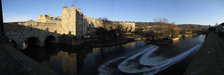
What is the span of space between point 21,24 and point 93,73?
1996 cm

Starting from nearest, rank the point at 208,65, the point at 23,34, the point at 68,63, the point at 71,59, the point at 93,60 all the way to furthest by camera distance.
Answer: the point at 208,65 < the point at 68,63 < the point at 93,60 < the point at 71,59 < the point at 23,34

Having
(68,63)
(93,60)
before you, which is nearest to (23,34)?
(68,63)

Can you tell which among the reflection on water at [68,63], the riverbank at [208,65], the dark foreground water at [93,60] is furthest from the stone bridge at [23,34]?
the riverbank at [208,65]

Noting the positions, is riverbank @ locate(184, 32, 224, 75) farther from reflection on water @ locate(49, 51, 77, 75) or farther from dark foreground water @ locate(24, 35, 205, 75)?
reflection on water @ locate(49, 51, 77, 75)

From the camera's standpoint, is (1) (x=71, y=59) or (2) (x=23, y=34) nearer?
(1) (x=71, y=59)

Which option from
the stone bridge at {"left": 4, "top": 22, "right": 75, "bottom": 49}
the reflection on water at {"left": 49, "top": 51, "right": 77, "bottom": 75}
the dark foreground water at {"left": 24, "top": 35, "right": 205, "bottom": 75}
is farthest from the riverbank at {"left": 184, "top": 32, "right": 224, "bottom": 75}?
the stone bridge at {"left": 4, "top": 22, "right": 75, "bottom": 49}

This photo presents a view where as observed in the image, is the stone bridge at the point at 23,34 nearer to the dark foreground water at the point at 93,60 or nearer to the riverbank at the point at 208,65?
the dark foreground water at the point at 93,60

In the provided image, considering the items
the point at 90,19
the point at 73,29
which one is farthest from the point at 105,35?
the point at 90,19

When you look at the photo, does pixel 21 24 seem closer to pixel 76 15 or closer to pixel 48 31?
pixel 48 31

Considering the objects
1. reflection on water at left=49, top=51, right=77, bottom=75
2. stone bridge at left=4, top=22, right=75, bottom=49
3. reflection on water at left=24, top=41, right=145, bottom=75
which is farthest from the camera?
stone bridge at left=4, top=22, right=75, bottom=49

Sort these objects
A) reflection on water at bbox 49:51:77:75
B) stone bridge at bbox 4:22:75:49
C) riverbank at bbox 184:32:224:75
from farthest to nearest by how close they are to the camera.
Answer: stone bridge at bbox 4:22:75:49 → reflection on water at bbox 49:51:77:75 → riverbank at bbox 184:32:224:75

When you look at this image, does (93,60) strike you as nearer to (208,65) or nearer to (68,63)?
(68,63)

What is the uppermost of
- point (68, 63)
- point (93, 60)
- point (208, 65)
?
point (208, 65)

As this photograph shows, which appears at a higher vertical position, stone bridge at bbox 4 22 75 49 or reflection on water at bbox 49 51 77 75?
stone bridge at bbox 4 22 75 49
